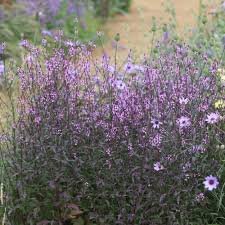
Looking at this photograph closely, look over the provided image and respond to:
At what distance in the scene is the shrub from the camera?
3027 mm

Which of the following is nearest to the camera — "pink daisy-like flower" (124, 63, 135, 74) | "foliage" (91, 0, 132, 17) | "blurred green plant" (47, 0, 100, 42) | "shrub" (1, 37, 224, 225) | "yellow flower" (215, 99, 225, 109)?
"shrub" (1, 37, 224, 225)

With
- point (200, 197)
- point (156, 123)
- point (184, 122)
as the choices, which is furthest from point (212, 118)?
point (200, 197)

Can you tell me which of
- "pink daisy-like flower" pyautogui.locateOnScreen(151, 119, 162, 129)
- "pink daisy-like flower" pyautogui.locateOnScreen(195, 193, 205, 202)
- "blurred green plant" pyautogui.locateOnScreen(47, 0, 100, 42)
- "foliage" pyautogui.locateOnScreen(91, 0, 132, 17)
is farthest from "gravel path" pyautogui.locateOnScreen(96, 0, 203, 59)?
"pink daisy-like flower" pyautogui.locateOnScreen(195, 193, 205, 202)

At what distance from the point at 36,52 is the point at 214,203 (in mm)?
1270

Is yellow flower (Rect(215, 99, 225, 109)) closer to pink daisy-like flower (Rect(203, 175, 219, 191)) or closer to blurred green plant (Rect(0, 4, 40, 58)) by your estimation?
pink daisy-like flower (Rect(203, 175, 219, 191))

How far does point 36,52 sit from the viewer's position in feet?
10.9

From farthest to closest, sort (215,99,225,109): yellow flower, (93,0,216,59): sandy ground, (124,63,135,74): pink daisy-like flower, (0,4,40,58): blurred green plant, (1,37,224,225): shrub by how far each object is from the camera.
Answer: (93,0,216,59): sandy ground
(0,4,40,58): blurred green plant
(124,63,135,74): pink daisy-like flower
(215,99,225,109): yellow flower
(1,37,224,225): shrub

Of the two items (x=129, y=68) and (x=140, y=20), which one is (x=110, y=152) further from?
(x=140, y=20)

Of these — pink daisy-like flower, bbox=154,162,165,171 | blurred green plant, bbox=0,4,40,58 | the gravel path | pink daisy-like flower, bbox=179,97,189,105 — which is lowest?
the gravel path

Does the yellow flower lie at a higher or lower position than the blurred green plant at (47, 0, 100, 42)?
higher

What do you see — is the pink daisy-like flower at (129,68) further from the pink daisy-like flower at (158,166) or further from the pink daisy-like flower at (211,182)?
the pink daisy-like flower at (211,182)

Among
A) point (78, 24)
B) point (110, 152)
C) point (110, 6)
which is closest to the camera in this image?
point (110, 152)

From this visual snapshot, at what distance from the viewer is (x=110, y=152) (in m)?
3.06

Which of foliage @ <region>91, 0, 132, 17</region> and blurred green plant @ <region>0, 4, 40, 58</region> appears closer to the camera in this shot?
blurred green plant @ <region>0, 4, 40, 58</region>
